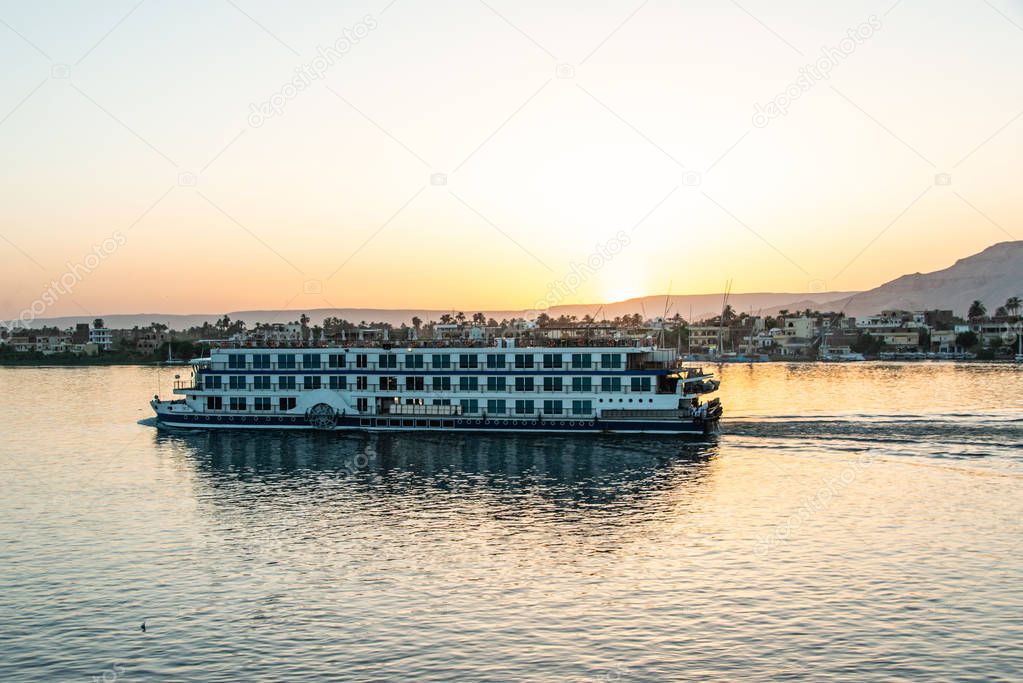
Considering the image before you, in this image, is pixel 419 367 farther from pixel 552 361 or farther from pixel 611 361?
pixel 611 361

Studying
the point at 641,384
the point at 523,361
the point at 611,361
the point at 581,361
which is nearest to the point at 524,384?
the point at 523,361

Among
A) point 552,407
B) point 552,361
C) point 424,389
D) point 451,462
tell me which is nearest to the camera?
point 451,462

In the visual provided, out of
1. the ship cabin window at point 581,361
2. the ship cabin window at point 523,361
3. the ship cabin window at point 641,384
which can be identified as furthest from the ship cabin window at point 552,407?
the ship cabin window at point 641,384

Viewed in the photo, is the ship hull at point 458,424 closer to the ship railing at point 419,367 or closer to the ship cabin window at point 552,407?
the ship cabin window at point 552,407

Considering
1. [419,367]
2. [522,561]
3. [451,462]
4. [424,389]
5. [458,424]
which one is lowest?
[522,561]

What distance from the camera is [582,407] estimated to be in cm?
8538

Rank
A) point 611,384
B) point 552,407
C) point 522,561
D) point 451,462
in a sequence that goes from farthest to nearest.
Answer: point 552,407 → point 611,384 → point 451,462 → point 522,561

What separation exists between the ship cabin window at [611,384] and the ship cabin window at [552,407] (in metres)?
4.44

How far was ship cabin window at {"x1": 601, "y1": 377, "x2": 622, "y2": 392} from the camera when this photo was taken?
3329 inches

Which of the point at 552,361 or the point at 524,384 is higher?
the point at 552,361

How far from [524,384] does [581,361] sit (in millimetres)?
6010

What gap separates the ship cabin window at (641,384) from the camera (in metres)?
84.1

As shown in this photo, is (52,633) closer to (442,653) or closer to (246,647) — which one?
(246,647)

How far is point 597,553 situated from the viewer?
45.4 metres
